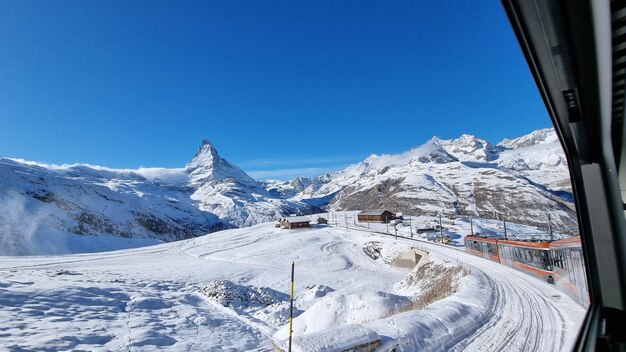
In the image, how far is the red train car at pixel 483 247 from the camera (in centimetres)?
3880

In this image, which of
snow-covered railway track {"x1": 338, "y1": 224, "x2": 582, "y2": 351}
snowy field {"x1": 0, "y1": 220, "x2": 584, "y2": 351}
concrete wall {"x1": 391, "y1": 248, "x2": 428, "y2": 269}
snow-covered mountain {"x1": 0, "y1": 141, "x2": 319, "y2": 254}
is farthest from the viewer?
snow-covered mountain {"x1": 0, "y1": 141, "x2": 319, "y2": 254}

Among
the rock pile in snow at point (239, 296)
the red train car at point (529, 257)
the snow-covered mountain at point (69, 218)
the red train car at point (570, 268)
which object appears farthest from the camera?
the snow-covered mountain at point (69, 218)

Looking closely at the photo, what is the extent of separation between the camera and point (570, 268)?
55.4 ft

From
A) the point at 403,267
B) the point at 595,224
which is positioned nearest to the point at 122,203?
the point at 403,267

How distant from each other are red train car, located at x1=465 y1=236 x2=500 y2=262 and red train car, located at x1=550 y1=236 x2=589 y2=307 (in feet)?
59.2

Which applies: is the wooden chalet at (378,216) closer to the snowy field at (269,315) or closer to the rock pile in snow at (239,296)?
the snowy field at (269,315)

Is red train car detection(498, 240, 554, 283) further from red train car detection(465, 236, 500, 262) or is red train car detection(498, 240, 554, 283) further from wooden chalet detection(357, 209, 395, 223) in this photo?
wooden chalet detection(357, 209, 395, 223)

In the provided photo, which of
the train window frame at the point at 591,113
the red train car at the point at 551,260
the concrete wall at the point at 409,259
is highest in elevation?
the train window frame at the point at 591,113

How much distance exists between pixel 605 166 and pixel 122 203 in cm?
16464

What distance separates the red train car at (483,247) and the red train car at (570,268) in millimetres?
18055


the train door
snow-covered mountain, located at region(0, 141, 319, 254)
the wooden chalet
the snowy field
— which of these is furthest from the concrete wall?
snow-covered mountain, located at region(0, 141, 319, 254)

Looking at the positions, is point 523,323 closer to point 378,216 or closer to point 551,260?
point 551,260

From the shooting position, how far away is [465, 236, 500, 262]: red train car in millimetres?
38797

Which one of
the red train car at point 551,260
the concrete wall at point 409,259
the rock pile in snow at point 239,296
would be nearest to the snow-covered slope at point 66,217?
the rock pile in snow at point 239,296
